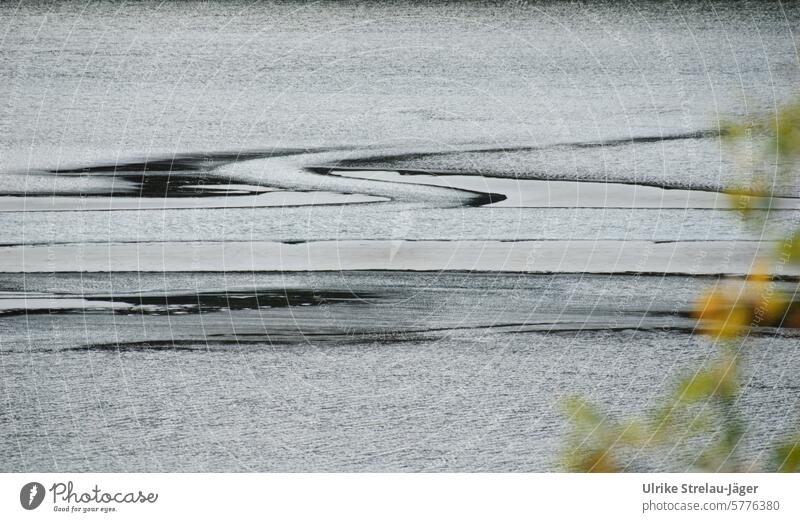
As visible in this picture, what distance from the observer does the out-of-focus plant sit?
2.48 feet

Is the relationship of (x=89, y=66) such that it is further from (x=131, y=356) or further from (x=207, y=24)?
(x=131, y=356)

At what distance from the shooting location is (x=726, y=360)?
780 mm

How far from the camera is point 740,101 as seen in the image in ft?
2.50

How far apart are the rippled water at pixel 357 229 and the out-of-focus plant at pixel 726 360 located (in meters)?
0.01

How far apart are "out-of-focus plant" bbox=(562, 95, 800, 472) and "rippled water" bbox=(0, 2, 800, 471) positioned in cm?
1

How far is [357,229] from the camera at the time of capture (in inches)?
29.7

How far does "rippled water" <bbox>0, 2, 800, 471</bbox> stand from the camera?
75 cm

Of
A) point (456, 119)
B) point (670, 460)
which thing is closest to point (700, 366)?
point (670, 460)

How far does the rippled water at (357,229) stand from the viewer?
75 centimetres

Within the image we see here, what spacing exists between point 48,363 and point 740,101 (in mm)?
710

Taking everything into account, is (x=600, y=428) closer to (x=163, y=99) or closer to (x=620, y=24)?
(x=620, y=24)

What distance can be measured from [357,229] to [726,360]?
39 cm
